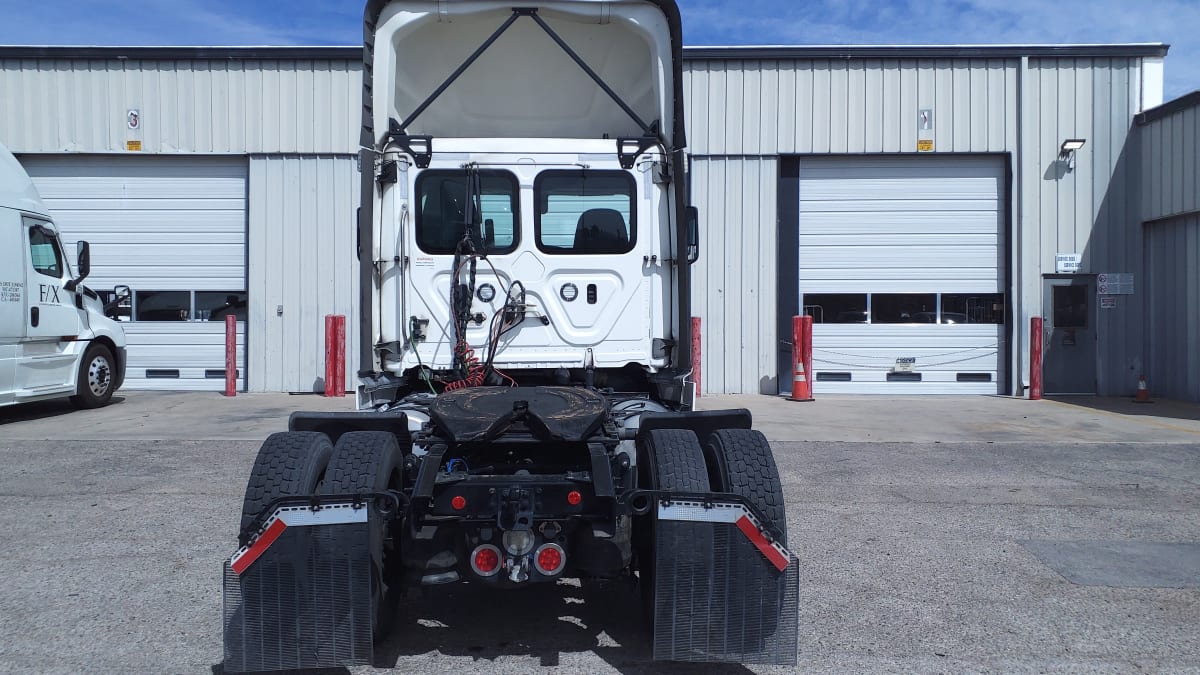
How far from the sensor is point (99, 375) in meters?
12.9

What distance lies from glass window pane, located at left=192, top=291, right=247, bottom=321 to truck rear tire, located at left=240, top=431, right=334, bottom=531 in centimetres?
1275

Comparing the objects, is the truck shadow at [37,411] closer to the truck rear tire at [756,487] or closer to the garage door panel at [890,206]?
the truck rear tire at [756,487]

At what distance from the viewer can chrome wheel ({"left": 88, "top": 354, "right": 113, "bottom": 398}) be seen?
12688 mm

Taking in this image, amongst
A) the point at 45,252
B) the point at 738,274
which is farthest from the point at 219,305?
the point at 738,274

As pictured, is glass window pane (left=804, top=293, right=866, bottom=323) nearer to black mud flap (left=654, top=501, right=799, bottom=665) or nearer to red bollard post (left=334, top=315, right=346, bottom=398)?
red bollard post (left=334, top=315, right=346, bottom=398)

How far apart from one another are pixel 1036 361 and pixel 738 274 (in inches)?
198

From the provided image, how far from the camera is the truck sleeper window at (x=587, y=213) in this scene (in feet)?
19.2

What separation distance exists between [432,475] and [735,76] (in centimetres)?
1289

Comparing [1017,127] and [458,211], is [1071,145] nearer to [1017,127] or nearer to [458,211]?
[1017,127]

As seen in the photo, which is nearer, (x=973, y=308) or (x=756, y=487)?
(x=756, y=487)

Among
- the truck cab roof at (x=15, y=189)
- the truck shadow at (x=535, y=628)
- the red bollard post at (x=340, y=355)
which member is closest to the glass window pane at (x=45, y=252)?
the truck cab roof at (x=15, y=189)

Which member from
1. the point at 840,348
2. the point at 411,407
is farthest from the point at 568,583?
the point at 840,348

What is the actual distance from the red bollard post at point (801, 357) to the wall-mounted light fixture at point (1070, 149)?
17.4 feet

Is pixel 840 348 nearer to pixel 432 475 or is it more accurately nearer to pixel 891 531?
pixel 891 531
